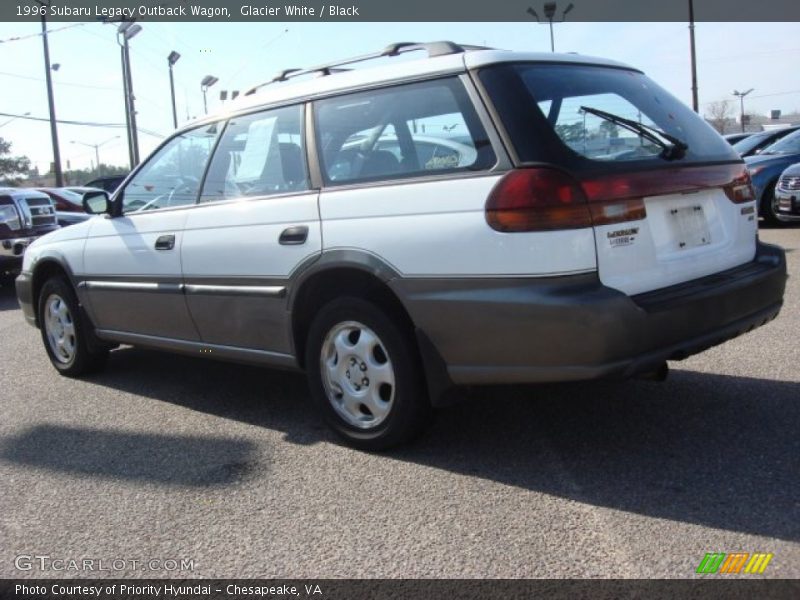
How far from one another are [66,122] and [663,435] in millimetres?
44088

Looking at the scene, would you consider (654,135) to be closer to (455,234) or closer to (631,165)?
(631,165)

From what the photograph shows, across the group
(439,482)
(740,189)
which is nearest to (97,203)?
(439,482)

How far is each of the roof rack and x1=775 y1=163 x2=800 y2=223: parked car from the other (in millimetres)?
8326

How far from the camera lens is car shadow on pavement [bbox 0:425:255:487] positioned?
145 inches

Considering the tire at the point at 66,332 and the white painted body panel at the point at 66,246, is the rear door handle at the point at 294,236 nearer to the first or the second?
the white painted body panel at the point at 66,246

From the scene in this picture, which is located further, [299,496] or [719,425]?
[719,425]

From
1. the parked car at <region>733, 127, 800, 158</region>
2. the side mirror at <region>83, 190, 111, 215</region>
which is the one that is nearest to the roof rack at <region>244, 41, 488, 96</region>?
the side mirror at <region>83, 190, 111, 215</region>

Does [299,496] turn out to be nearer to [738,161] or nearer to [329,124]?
[329,124]

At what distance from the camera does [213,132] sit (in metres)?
4.59

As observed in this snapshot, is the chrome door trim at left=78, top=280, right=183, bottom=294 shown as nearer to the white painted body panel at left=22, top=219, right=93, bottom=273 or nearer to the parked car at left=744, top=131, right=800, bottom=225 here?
the white painted body panel at left=22, top=219, right=93, bottom=273

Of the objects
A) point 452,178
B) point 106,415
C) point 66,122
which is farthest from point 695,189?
point 66,122

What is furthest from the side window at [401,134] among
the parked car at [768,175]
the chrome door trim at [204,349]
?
the parked car at [768,175]

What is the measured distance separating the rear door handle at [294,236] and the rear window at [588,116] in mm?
1138

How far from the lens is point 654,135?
3580mm
